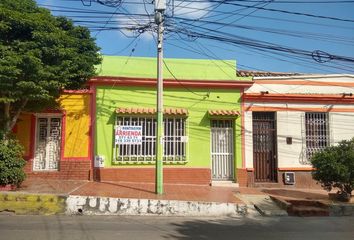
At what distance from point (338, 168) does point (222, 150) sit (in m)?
4.74

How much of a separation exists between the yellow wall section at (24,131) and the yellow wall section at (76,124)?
4.33 ft

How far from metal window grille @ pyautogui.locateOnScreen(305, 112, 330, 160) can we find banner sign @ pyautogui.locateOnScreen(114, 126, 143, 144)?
A: 6.76 m

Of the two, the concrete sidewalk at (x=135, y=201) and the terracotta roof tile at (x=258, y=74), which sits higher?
the terracotta roof tile at (x=258, y=74)

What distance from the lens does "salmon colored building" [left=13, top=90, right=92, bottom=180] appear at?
1557 cm

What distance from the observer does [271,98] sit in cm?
1688

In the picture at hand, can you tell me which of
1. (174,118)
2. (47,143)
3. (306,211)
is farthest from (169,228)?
(47,143)

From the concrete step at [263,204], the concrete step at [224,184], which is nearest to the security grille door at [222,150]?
the concrete step at [224,184]

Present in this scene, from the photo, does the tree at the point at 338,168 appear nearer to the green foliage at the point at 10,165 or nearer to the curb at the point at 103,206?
the curb at the point at 103,206

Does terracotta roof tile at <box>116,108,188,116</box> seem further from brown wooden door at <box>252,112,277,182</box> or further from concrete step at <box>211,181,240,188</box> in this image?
brown wooden door at <box>252,112,277,182</box>

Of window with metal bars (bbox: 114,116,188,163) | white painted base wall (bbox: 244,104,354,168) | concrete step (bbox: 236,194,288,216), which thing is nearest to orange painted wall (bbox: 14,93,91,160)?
window with metal bars (bbox: 114,116,188,163)

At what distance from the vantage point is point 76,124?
15820mm

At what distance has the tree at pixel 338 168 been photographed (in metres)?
13.0

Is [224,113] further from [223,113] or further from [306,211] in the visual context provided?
[306,211]

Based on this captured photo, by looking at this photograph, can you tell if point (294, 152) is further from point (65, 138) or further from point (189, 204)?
point (65, 138)
